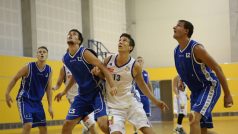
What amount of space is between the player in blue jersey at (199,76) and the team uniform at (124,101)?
0.79 meters

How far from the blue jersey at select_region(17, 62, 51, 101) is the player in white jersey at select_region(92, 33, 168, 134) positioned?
2.08 m

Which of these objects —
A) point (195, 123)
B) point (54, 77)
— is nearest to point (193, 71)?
point (195, 123)

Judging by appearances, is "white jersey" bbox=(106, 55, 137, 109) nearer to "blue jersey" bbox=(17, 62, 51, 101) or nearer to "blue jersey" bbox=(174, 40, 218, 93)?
"blue jersey" bbox=(174, 40, 218, 93)

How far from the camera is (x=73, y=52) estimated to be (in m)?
7.28

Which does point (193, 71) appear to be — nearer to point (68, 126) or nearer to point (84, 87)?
point (84, 87)

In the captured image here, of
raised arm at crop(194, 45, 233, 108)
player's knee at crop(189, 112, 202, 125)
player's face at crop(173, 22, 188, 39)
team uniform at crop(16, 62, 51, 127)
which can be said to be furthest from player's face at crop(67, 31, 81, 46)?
player's knee at crop(189, 112, 202, 125)

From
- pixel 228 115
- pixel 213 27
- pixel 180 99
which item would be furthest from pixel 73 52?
pixel 213 27

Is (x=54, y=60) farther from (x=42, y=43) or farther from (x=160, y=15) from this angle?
(x=160, y=15)

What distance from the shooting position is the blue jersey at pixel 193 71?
6.24m

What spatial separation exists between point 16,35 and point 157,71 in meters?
8.42

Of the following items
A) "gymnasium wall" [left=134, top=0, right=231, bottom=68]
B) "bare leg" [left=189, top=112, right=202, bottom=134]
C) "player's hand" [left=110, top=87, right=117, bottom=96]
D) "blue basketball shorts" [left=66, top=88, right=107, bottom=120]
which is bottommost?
→ "bare leg" [left=189, top=112, right=202, bottom=134]

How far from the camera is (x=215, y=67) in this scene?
601 centimetres

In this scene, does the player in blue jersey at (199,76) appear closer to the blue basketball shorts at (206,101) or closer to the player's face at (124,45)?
the blue basketball shorts at (206,101)

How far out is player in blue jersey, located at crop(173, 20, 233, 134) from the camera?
236 inches
